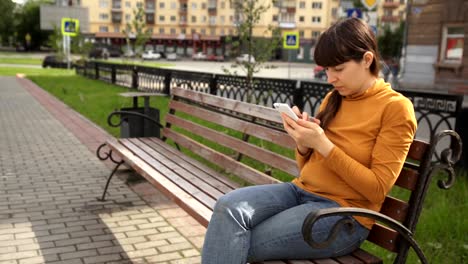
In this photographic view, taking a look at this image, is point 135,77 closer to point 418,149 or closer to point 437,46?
point 437,46

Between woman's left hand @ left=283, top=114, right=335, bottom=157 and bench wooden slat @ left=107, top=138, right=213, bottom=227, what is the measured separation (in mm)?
1004

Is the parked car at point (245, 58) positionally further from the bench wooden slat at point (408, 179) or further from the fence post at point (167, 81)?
the fence post at point (167, 81)

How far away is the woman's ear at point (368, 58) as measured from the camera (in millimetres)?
2330

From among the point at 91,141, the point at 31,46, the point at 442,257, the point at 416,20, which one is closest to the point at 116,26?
the point at 31,46

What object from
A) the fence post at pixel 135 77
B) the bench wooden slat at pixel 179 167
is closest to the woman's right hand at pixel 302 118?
the bench wooden slat at pixel 179 167

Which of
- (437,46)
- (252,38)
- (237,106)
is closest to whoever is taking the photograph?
(237,106)

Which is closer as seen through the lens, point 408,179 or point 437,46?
point 408,179

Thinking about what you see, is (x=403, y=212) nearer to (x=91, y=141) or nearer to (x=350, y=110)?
(x=350, y=110)

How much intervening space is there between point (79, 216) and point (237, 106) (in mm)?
1823

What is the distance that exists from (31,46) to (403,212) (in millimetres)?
96046

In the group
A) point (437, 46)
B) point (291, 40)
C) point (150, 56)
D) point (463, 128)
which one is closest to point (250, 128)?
point (463, 128)

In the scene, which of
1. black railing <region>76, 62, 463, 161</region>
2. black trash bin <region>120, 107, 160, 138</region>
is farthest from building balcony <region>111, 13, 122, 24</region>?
black trash bin <region>120, 107, 160, 138</region>

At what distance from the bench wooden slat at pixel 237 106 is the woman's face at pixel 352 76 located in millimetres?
1213

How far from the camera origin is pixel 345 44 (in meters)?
2.29
